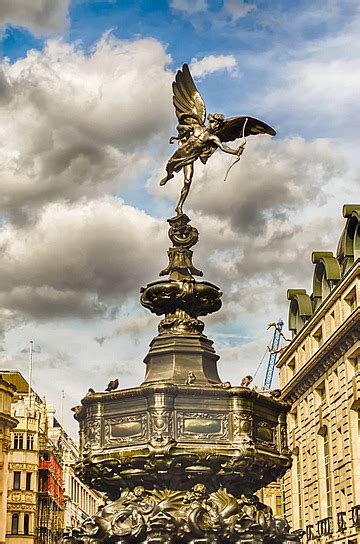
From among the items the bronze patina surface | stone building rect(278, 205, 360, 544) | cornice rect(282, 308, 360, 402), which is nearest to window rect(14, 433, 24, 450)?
stone building rect(278, 205, 360, 544)

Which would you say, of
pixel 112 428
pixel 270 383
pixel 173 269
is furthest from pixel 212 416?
pixel 270 383

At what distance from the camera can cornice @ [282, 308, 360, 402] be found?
57.6 metres

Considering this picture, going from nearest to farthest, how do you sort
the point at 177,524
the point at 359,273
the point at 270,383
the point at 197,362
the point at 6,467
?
the point at 177,524, the point at 197,362, the point at 359,273, the point at 6,467, the point at 270,383

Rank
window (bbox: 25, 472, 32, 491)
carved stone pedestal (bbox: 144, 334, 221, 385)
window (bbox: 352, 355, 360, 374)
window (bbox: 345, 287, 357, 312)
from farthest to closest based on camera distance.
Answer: window (bbox: 25, 472, 32, 491) < window (bbox: 345, 287, 357, 312) < window (bbox: 352, 355, 360, 374) < carved stone pedestal (bbox: 144, 334, 221, 385)

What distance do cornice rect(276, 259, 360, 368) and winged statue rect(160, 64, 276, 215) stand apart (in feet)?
124

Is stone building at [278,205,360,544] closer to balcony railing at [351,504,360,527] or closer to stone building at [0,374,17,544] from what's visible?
balcony railing at [351,504,360,527]

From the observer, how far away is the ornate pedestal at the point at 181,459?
16328 millimetres

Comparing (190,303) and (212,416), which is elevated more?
(190,303)

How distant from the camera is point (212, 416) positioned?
16.8 m

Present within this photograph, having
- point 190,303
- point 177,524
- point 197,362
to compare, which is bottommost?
point 177,524

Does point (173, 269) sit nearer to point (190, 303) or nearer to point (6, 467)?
point (190, 303)

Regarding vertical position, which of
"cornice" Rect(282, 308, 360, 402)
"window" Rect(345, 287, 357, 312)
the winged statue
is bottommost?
the winged statue

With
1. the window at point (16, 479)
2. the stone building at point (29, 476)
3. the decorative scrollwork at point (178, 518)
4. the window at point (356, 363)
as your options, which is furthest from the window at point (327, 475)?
the decorative scrollwork at point (178, 518)

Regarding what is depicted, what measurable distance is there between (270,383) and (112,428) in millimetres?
152868
